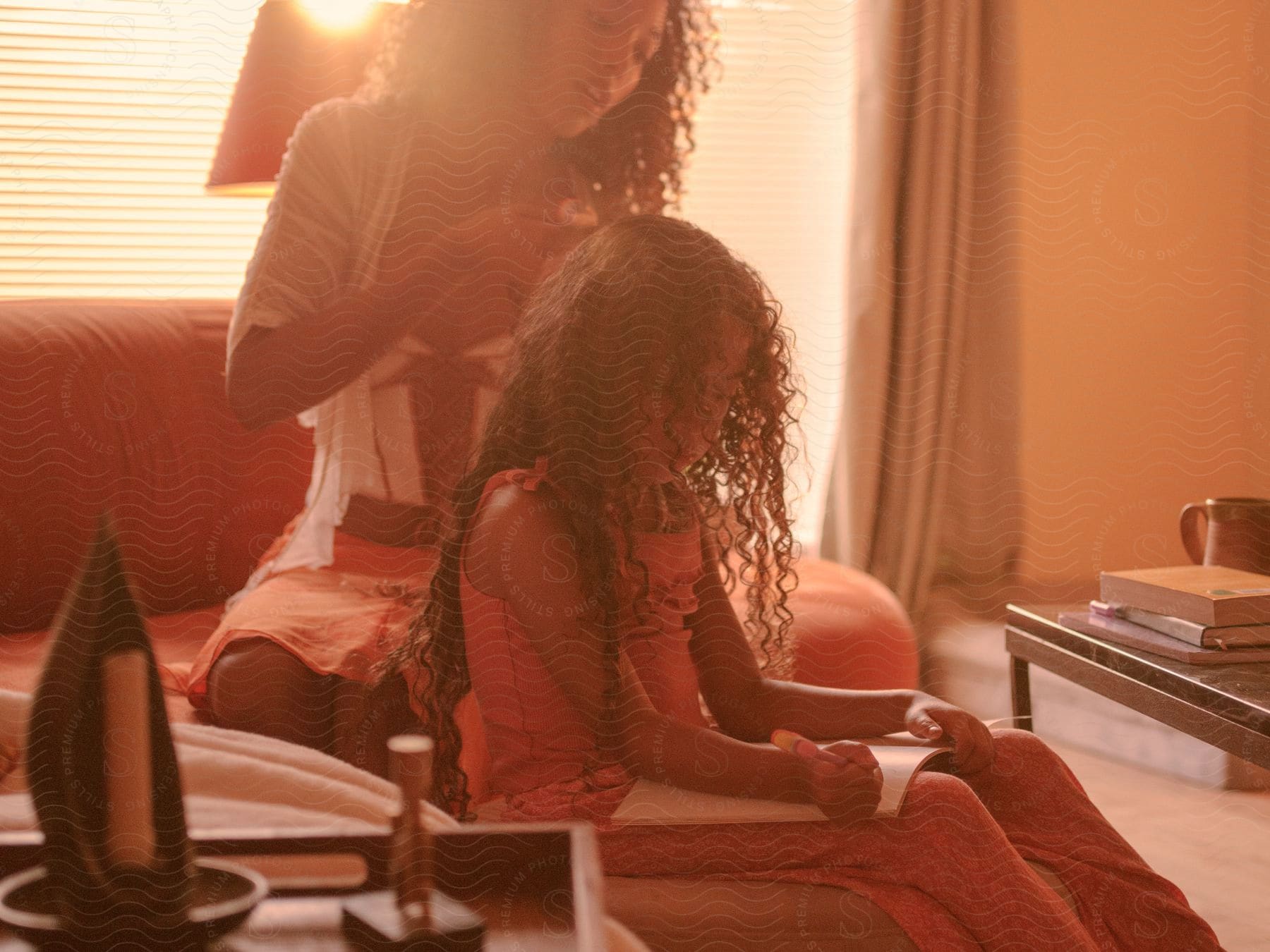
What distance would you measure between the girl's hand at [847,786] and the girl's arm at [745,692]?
0.28ft

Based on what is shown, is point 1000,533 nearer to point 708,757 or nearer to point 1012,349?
point 1012,349

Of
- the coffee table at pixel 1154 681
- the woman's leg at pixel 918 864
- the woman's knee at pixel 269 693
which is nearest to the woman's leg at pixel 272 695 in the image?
the woman's knee at pixel 269 693

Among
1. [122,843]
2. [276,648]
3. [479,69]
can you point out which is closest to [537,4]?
[479,69]

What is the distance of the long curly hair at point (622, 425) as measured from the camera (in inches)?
27.4

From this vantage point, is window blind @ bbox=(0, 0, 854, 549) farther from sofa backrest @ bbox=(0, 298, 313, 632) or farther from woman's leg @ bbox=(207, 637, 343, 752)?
woman's leg @ bbox=(207, 637, 343, 752)

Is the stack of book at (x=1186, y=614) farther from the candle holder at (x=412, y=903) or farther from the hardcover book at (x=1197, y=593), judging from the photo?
the candle holder at (x=412, y=903)

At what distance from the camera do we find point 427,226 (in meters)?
0.79

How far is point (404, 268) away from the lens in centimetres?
79

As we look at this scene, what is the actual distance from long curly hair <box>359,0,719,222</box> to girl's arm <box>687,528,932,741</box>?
10.2 inches

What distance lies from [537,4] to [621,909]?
0.61 meters

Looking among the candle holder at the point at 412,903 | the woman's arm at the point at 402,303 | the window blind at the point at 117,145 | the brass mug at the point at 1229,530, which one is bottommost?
the candle holder at the point at 412,903

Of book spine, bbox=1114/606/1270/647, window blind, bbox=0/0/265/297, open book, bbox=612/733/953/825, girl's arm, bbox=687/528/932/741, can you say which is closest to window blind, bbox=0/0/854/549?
window blind, bbox=0/0/265/297

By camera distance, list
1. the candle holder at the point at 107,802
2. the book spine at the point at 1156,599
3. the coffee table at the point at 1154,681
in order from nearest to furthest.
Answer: the candle holder at the point at 107,802, the coffee table at the point at 1154,681, the book spine at the point at 1156,599

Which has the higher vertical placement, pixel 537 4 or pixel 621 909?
pixel 537 4
